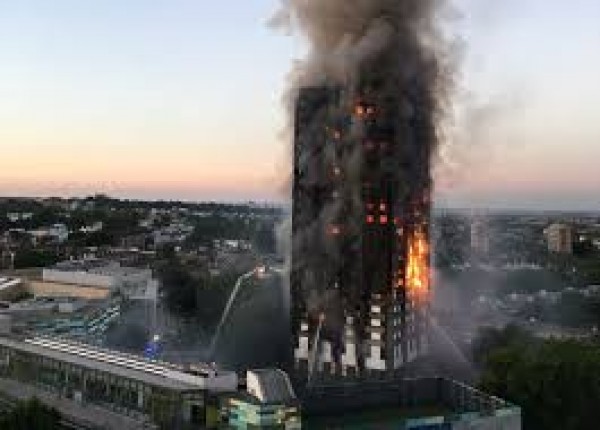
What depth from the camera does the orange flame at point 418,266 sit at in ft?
157

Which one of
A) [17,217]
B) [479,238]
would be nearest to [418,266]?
[479,238]

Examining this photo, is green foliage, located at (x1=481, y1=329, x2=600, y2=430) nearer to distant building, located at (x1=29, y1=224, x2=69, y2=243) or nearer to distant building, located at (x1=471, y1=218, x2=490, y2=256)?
distant building, located at (x1=471, y1=218, x2=490, y2=256)

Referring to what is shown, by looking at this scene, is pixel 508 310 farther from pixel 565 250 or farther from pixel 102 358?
pixel 565 250

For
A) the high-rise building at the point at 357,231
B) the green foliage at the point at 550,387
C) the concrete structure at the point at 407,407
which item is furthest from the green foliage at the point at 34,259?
the concrete structure at the point at 407,407

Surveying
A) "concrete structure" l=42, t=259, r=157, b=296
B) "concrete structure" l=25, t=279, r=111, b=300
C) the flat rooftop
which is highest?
A: "concrete structure" l=42, t=259, r=157, b=296

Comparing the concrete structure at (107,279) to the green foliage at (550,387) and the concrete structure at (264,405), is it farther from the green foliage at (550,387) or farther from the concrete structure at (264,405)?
the concrete structure at (264,405)

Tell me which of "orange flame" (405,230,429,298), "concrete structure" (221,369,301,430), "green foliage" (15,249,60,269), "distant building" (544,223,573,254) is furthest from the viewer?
"distant building" (544,223,573,254)

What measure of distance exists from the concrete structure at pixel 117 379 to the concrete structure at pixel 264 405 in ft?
7.28

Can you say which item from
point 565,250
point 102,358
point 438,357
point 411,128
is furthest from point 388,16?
point 565,250

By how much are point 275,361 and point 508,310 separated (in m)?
39.7

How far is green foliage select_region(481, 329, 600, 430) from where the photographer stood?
3838cm

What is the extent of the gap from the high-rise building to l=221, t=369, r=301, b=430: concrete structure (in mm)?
16864

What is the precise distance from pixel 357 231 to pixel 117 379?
16.1m

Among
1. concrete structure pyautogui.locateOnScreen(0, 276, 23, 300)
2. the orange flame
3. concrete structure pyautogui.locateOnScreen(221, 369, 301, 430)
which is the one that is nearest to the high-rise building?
the orange flame
